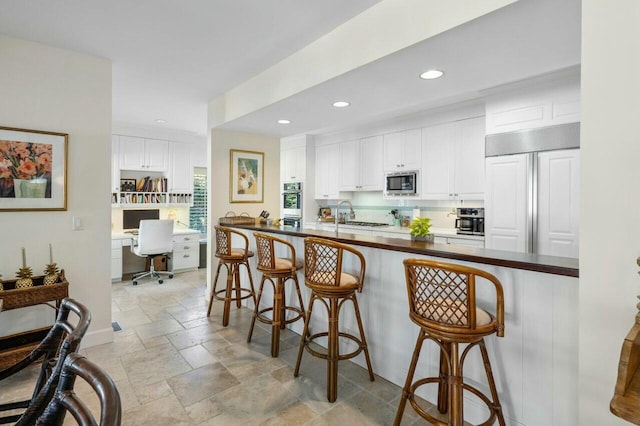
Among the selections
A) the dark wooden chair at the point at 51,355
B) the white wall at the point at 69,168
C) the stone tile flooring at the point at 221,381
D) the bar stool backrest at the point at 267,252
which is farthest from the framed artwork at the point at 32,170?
the dark wooden chair at the point at 51,355

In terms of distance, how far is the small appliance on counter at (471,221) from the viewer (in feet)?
12.9

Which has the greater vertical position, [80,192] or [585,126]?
[585,126]

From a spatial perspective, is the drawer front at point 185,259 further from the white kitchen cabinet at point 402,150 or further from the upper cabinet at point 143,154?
the white kitchen cabinet at point 402,150

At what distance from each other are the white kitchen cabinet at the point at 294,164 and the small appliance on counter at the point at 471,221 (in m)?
3.03

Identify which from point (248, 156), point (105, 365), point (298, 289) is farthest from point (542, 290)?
point (248, 156)

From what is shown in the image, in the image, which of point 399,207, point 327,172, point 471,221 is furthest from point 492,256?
point 327,172

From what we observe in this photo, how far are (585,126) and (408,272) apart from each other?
967mm

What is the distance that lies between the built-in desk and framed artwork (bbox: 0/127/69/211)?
2.63 metres

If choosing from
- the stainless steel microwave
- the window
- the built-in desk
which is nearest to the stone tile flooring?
the built-in desk

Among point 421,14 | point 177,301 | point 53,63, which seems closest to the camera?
point 421,14

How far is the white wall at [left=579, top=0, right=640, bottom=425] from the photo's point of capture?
122cm

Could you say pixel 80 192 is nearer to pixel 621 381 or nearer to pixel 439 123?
pixel 621 381

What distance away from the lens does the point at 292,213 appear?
6.31 meters

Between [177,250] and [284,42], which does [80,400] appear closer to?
[284,42]
